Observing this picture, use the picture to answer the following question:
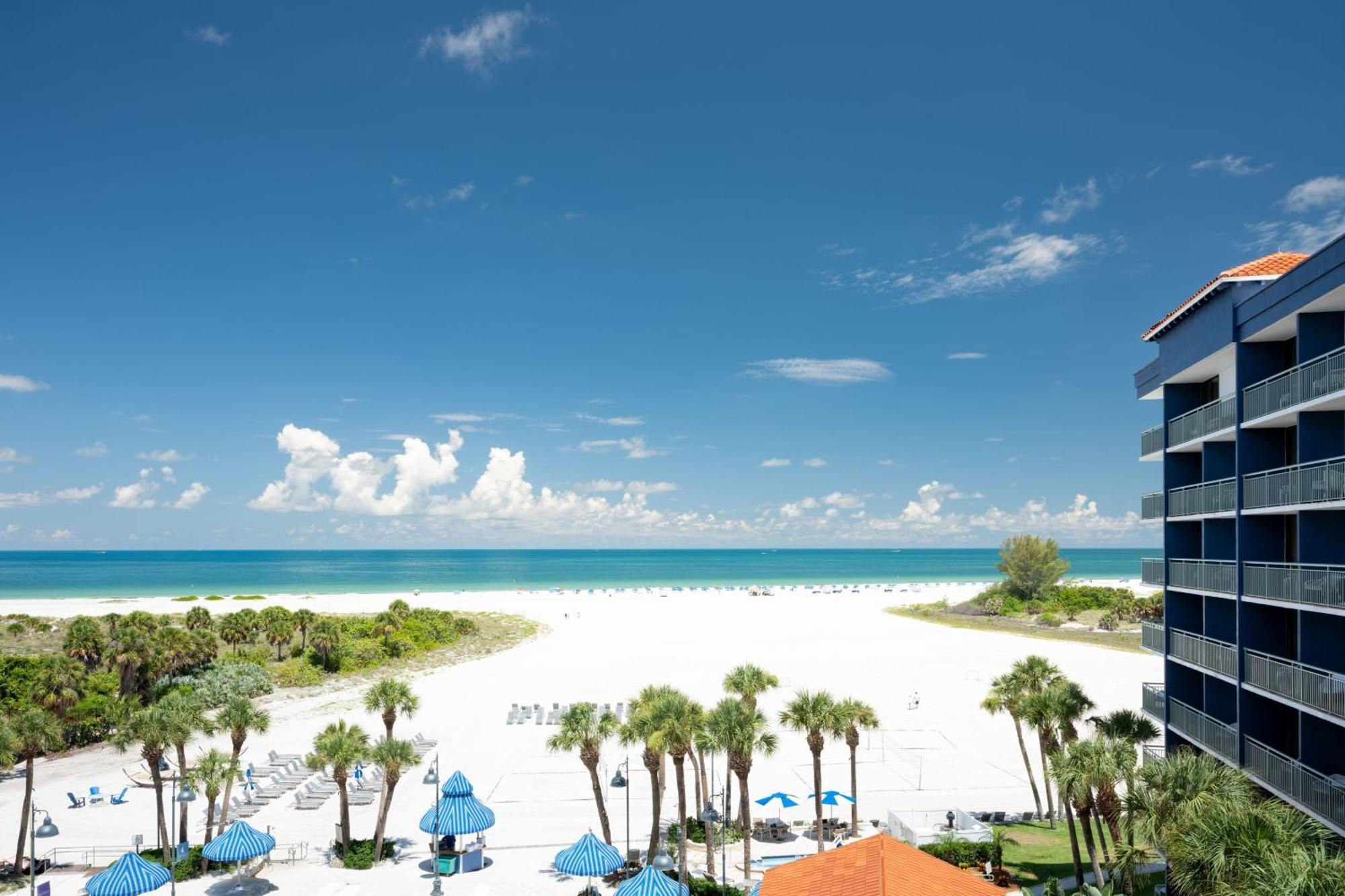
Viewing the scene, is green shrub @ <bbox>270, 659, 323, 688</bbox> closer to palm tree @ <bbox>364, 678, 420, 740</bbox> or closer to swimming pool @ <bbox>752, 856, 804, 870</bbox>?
palm tree @ <bbox>364, 678, 420, 740</bbox>

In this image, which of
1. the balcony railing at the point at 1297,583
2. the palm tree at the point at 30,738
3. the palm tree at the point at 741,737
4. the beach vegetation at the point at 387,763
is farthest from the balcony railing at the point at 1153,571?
the palm tree at the point at 30,738

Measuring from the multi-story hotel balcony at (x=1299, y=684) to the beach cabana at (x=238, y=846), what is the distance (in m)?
27.5

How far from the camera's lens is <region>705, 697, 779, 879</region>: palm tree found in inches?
972

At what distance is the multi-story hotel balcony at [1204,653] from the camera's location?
72.4ft

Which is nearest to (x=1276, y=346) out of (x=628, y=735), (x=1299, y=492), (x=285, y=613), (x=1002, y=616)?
(x=1299, y=492)

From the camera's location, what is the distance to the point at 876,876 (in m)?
16.7

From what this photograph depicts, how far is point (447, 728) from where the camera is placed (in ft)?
151

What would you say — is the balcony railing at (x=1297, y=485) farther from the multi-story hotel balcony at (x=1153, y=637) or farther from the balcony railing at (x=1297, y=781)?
the multi-story hotel balcony at (x=1153, y=637)

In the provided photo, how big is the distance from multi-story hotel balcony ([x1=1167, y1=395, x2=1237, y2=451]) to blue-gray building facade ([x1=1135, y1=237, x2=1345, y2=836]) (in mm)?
64

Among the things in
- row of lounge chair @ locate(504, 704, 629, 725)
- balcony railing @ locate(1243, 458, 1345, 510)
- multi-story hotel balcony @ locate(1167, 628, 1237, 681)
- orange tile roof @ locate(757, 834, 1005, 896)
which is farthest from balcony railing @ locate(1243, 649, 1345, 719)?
row of lounge chair @ locate(504, 704, 629, 725)

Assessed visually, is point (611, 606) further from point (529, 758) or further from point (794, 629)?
point (529, 758)

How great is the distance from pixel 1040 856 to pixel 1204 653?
27.0 ft

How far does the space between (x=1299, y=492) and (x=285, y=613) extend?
230 feet

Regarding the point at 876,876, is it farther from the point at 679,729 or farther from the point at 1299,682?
the point at 1299,682
